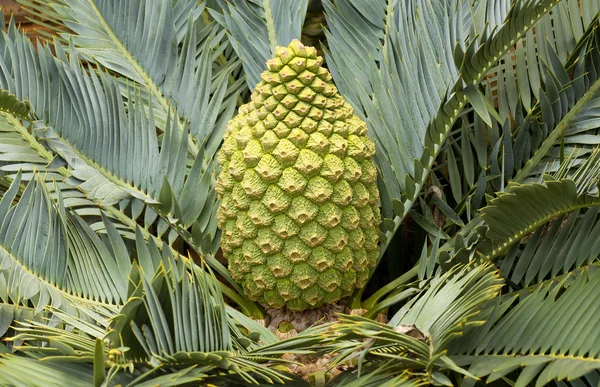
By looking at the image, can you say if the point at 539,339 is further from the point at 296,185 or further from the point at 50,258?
the point at 50,258

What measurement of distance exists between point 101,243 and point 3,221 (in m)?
0.14

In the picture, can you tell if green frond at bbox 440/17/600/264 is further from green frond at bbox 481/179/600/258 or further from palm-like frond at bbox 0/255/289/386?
palm-like frond at bbox 0/255/289/386

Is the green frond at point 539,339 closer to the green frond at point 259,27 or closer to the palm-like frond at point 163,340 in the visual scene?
the palm-like frond at point 163,340

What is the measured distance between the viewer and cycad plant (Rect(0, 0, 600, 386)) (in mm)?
849

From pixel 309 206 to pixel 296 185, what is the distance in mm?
38

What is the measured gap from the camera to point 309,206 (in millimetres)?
1086

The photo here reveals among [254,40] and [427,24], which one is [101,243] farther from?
[427,24]

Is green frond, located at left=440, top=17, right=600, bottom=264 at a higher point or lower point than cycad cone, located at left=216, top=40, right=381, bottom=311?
higher

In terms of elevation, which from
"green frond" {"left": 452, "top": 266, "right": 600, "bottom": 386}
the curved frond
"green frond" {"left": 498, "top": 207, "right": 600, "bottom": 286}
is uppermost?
"green frond" {"left": 498, "top": 207, "right": 600, "bottom": 286}

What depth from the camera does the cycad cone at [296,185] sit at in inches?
42.7

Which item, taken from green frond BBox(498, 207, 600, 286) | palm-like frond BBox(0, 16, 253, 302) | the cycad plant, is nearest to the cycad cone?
the cycad plant

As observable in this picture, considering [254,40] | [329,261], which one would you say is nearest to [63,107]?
[254,40]

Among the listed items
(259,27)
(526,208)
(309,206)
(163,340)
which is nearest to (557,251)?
(526,208)

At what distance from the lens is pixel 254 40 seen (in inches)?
57.4
